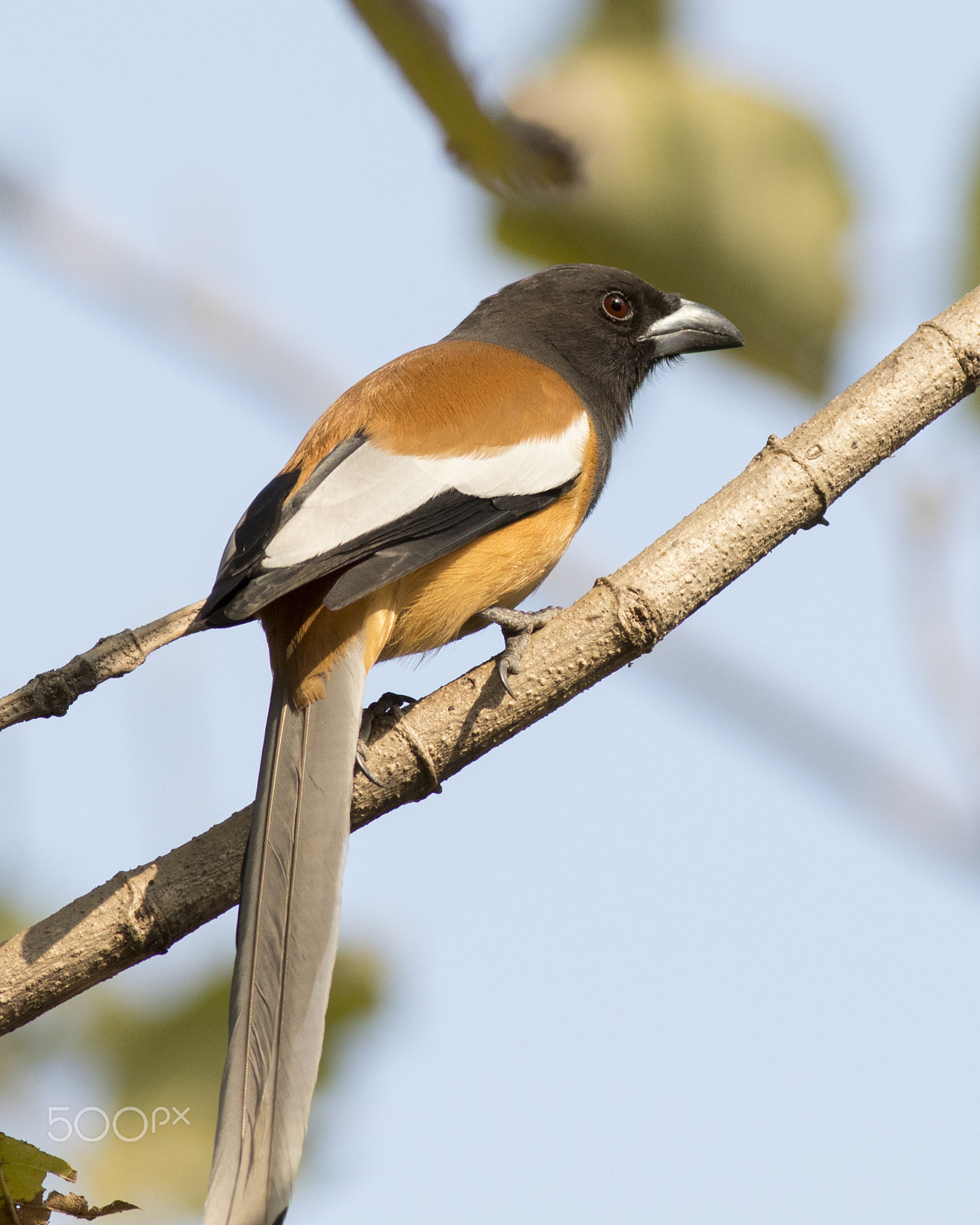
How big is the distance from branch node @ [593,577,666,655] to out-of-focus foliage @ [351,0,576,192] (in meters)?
1.46

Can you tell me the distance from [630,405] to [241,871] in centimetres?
301

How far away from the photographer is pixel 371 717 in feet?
11.0

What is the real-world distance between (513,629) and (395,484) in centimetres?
53

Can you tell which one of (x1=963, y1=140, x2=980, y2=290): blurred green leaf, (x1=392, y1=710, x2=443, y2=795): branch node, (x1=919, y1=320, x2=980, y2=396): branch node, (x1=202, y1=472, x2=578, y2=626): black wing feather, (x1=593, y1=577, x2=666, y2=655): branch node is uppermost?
(x1=963, y1=140, x2=980, y2=290): blurred green leaf

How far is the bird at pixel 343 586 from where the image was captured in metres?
2.71

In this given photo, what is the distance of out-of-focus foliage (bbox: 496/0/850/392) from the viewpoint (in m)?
2.52

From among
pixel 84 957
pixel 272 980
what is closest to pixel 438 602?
pixel 272 980

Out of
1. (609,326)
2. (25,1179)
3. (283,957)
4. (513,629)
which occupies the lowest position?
(25,1179)

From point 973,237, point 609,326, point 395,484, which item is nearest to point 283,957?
point 395,484

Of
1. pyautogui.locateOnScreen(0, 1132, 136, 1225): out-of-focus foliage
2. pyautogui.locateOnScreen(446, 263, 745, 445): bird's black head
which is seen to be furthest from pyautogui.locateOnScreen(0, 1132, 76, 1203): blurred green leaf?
pyautogui.locateOnScreen(446, 263, 745, 445): bird's black head

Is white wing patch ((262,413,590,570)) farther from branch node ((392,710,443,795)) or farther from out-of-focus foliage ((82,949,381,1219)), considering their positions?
out-of-focus foliage ((82,949,381,1219))

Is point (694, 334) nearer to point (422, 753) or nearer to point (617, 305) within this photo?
point (617, 305)

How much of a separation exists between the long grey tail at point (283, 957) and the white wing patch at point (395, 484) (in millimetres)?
403

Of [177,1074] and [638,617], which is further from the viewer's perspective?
[177,1074]
